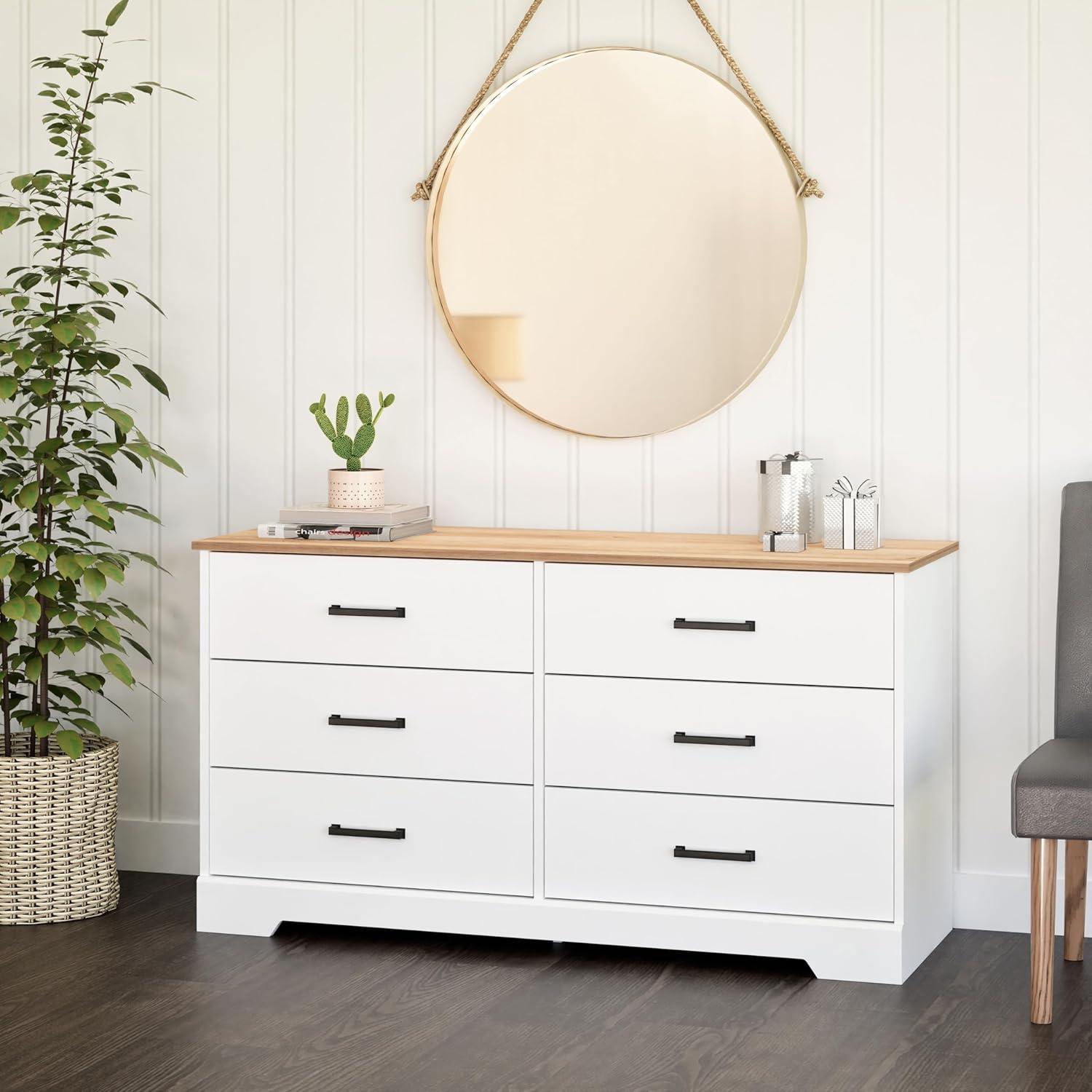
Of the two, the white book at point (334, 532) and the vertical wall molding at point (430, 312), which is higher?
the vertical wall molding at point (430, 312)

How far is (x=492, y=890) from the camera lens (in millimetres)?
2844

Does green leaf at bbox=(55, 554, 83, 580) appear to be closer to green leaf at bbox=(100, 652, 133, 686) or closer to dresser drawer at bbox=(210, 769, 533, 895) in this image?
green leaf at bbox=(100, 652, 133, 686)

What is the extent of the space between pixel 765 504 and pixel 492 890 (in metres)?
0.90

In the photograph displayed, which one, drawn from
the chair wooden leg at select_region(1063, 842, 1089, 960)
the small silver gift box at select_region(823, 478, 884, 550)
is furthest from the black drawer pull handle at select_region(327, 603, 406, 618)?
the chair wooden leg at select_region(1063, 842, 1089, 960)

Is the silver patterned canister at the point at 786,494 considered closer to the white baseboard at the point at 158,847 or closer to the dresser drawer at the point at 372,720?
the dresser drawer at the point at 372,720

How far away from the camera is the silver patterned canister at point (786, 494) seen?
2.86m

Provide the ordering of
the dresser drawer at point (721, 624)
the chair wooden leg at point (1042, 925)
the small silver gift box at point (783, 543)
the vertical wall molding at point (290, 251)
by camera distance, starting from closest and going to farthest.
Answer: the chair wooden leg at point (1042, 925)
the dresser drawer at point (721, 624)
the small silver gift box at point (783, 543)
the vertical wall molding at point (290, 251)

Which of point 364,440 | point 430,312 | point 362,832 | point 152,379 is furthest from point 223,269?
point 362,832

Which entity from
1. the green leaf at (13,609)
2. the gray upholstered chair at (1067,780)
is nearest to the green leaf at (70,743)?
the green leaf at (13,609)

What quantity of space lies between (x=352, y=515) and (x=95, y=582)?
520 mm

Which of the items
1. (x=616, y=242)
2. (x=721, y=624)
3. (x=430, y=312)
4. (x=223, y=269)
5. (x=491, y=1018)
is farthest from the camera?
(x=223, y=269)

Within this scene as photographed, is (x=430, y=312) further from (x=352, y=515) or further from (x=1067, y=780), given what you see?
(x=1067, y=780)

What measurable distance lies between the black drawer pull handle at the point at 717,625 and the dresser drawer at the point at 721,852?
0.31 meters

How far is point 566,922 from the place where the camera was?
2.80 m
